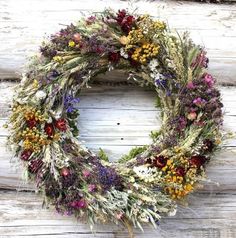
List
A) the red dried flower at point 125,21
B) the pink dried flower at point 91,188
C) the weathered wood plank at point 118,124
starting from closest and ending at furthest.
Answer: the pink dried flower at point 91,188 < the red dried flower at point 125,21 < the weathered wood plank at point 118,124

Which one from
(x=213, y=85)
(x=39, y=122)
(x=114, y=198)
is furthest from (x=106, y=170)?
(x=213, y=85)

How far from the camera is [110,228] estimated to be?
263cm

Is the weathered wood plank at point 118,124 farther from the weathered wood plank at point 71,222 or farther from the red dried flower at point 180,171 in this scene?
the red dried flower at point 180,171

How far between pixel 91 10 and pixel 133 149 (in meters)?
0.58

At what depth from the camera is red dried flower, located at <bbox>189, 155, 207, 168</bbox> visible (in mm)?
2451

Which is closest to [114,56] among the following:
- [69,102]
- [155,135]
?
[69,102]

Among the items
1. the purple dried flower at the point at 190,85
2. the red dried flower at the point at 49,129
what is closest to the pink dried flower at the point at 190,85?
the purple dried flower at the point at 190,85

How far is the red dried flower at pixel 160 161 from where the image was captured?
7.98 ft

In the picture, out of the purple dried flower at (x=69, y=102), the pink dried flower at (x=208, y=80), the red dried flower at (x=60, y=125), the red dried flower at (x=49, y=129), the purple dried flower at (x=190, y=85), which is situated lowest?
the red dried flower at (x=49, y=129)

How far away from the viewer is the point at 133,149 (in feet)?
8.56

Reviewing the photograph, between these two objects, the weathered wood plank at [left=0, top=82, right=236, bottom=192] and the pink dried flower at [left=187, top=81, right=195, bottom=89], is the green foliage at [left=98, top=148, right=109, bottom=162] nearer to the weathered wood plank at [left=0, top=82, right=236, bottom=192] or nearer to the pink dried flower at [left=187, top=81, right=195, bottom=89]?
the weathered wood plank at [left=0, top=82, right=236, bottom=192]

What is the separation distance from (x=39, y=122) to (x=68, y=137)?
12 cm

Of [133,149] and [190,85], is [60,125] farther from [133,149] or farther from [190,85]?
[190,85]

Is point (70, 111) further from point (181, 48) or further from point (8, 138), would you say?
point (181, 48)
